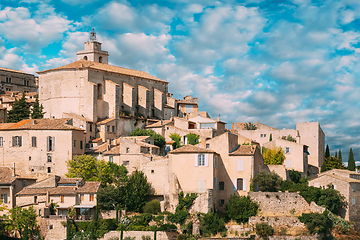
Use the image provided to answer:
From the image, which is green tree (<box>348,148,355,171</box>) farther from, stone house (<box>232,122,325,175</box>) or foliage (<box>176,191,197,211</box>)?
foliage (<box>176,191,197,211</box>)

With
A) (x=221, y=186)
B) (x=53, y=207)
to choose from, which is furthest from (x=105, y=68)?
(x=221, y=186)

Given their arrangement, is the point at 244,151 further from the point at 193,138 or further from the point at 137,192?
the point at 193,138

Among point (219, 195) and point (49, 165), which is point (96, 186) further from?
point (219, 195)

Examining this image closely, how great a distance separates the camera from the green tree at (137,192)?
144ft

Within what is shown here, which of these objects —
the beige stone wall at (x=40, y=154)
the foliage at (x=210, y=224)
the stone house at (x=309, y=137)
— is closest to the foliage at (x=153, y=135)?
the beige stone wall at (x=40, y=154)

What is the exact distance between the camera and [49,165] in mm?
51031

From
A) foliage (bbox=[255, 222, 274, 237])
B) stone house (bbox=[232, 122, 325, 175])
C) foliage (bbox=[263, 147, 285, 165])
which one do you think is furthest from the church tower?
foliage (bbox=[255, 222, 274, 237])

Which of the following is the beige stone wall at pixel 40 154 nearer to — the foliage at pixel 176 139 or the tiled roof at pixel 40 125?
the tiled roof at pixel 40 125

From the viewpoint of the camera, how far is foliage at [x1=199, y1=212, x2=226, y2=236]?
41.0 metres

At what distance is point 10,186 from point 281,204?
2661 cm

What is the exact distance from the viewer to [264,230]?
41812 mm

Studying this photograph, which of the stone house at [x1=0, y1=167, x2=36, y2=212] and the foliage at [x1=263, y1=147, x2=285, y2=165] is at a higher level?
the foliage at [x1=263, y1=147, x2=285, y2=165]

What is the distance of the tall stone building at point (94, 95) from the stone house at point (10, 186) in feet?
37.9

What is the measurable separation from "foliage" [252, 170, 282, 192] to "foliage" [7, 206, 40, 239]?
20893 millimetres
